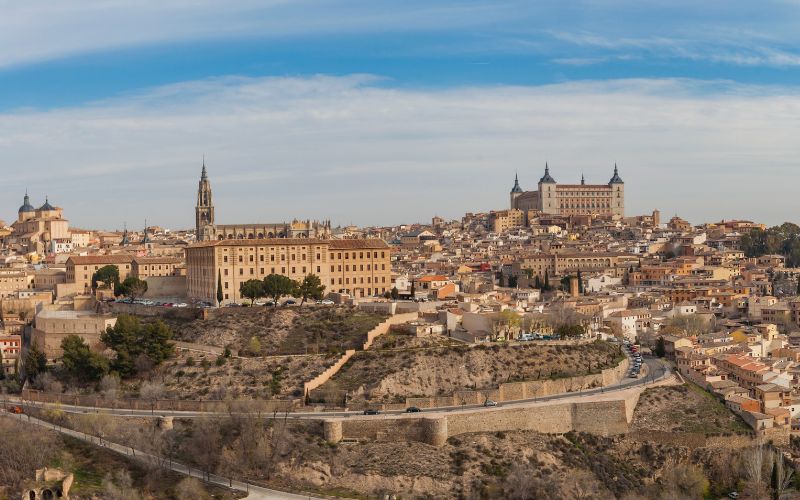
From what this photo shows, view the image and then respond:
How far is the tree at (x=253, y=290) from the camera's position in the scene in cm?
5575

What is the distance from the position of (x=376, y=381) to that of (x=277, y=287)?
12345mm

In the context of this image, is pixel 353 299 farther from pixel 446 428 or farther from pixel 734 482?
pixel 734 482

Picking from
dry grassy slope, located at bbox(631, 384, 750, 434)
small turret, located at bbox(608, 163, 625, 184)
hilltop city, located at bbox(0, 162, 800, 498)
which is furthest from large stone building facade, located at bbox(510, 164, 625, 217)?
dry grassy slope, located at bbox(631, 384, 750, 434)

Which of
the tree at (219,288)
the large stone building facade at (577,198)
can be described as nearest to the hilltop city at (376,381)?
the tree at (219,288)

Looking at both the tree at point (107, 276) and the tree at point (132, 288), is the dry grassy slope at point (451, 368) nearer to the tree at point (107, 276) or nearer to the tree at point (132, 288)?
the tree at point (132, 288)

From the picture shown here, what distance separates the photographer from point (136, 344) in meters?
49.0

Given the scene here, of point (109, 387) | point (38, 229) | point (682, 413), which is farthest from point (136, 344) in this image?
point (38, 229)

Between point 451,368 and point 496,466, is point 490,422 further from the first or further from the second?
point 451,368

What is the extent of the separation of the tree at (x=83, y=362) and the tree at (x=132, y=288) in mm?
12467

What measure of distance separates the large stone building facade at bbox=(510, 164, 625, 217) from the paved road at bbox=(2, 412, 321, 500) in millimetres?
97995

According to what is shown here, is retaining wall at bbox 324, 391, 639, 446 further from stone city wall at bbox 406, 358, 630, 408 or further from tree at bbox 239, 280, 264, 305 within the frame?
tree at bbox 239, 280, 264, 305

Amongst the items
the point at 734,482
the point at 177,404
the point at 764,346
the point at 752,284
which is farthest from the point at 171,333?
the point at 752,284

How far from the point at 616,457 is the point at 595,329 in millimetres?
17430

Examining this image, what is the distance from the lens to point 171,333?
51.8 metres
